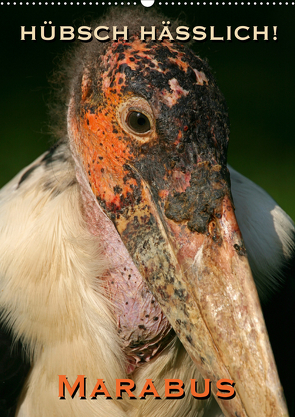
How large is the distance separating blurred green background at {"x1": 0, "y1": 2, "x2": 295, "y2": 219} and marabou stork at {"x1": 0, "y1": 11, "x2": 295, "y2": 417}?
10.4 ft

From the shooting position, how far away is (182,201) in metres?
1.50

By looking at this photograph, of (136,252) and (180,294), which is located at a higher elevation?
(136,252)

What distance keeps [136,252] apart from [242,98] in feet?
15.2

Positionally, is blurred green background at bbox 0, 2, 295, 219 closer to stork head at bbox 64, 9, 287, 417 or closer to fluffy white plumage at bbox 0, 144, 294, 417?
fluffy white plumage at bbox 0, 144, 294, 417

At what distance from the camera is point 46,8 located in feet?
14.0

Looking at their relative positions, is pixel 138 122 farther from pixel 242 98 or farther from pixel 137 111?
pixel 242 98

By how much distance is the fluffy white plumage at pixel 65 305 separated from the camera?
5.70 feet

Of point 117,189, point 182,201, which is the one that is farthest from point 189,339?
point 117,189

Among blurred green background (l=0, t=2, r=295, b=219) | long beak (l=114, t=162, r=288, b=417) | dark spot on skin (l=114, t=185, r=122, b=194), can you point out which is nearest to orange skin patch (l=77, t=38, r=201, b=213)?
dark spot on skin (l=114, t=185, r=122, b=194)

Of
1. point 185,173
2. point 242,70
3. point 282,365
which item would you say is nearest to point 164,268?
point 185,173

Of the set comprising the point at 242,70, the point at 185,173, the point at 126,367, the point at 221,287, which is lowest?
the point at 126,367

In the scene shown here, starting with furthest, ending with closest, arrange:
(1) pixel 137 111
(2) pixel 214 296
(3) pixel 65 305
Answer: (3) pixel 65 305
(1) pixel 137 111
(2) pixel 214 296

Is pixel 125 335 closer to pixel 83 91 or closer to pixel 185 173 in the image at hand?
pixel 185 173

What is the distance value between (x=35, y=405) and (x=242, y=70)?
491 centimetres
